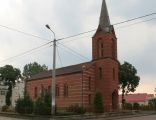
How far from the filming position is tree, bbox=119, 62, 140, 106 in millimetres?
84875

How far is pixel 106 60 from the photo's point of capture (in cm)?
5747

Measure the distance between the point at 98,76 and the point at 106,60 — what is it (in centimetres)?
336

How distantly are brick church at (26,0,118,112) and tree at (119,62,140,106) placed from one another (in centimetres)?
2526

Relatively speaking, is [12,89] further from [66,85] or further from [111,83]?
[111,83]

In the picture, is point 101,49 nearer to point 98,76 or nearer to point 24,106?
point 98,76

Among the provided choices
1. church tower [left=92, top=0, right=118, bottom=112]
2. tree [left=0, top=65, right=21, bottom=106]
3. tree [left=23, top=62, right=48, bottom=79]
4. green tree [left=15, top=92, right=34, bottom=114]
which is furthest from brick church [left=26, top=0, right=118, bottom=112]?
tree [left=23, top=62, right=48, bottom=79]

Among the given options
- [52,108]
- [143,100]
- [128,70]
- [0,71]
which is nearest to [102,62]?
[52,108]

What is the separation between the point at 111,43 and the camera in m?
58.9

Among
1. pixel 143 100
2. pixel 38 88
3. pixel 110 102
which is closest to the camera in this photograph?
pixel 110 102

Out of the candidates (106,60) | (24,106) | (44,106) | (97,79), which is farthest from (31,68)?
(44,106)

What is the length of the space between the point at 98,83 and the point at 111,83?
244 cm

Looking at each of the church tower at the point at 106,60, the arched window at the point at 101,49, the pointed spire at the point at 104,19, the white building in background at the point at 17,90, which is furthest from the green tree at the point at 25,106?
the white building in background at the point at 17,90

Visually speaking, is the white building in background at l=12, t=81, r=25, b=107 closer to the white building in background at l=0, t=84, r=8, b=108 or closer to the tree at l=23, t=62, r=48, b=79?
the white building in background at l=0, t=84, r=8, b=108

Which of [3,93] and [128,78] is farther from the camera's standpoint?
[3,93]
